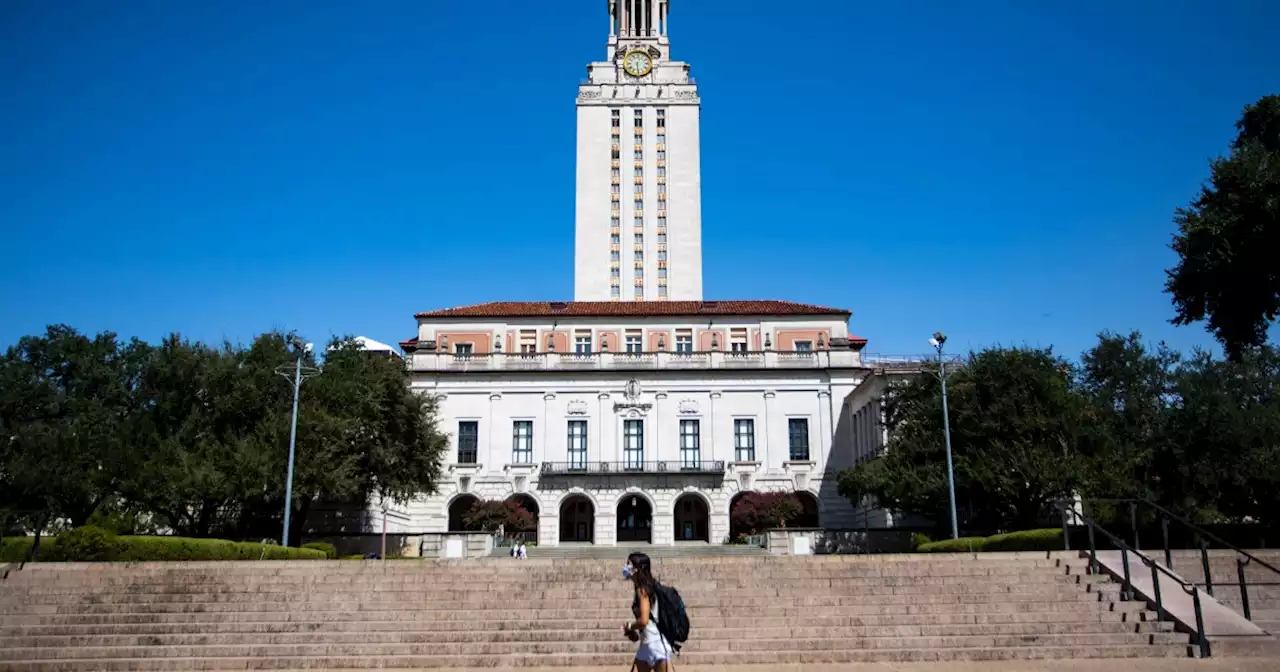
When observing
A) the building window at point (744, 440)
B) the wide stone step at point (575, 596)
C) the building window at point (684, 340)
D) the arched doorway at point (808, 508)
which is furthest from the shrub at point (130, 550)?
the building window at point (684, 340)

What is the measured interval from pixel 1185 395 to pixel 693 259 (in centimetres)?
4297

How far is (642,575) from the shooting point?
10391 mm

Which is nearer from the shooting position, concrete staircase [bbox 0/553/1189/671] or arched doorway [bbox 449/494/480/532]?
concrete staircase [bbox 0/553/1189/671]

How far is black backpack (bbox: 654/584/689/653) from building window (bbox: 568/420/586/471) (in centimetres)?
4436

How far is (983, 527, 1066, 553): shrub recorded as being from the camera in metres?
25.3

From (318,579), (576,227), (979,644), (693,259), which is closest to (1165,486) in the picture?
(979,644)

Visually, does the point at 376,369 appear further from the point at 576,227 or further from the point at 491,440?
the point at 576,227

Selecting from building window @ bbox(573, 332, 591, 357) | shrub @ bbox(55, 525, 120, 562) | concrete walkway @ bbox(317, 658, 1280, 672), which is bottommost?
concrete walkway @ bbox(317, 658, 1280, 672)

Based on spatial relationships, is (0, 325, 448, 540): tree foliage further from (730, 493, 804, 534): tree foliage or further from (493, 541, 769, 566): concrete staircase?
(730, 493, 804, 534): tree foliage

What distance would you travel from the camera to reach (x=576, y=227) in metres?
79.4

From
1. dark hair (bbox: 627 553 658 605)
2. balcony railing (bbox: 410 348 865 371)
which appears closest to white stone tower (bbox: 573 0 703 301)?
balcony railing (bbox: 410 348 865 371)

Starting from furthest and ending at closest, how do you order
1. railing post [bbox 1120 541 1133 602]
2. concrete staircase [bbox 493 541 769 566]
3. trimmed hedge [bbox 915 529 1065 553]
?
concrete staircase [bbox 493 541 769 566]
trimmed hedge [bbox 915 529 1065 553]
railing post [bbox 1120 541 1133 602]

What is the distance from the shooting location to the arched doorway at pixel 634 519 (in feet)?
179

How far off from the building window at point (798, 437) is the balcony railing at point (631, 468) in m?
4.27
